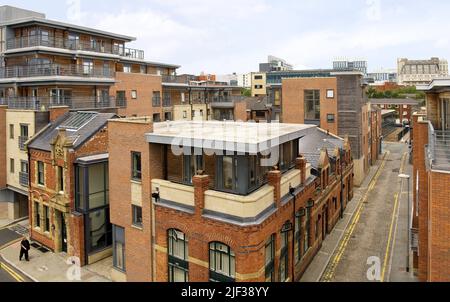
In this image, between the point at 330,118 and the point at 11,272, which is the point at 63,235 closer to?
the point at 11,272

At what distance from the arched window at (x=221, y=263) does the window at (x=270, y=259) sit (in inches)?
75.5

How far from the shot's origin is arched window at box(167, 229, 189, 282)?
17453 millimetres

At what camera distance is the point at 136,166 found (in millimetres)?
19656

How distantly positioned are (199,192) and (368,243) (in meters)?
15.8

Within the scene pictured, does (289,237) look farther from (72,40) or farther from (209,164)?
(72,40)

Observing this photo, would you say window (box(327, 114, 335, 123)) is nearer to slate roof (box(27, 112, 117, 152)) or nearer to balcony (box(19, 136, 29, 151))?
slate roof (box(27, 112, 117, 152))

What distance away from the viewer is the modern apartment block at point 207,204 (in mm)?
15766

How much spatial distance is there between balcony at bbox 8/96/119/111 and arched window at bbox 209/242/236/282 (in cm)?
2173

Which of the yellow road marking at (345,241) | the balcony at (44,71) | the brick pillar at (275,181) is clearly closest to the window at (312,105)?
the yellow road marking at (345,241)

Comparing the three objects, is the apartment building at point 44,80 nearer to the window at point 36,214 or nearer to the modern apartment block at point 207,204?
the window at point 36,214

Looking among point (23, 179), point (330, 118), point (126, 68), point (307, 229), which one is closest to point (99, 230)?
point (23, 179)

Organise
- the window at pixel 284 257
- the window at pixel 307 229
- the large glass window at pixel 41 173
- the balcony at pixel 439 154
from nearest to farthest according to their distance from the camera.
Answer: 1. the balcony at pixel 439 154
2. the window at pixel 284 257
3. the window at pixel 307 229
4. the large glass window at pixel 41 173

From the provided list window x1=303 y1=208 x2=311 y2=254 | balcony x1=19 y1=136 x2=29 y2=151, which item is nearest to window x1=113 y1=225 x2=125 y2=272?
window x1=303 y1=208 x2=311 y2=254

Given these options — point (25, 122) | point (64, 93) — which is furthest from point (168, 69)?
point (25, 122)
